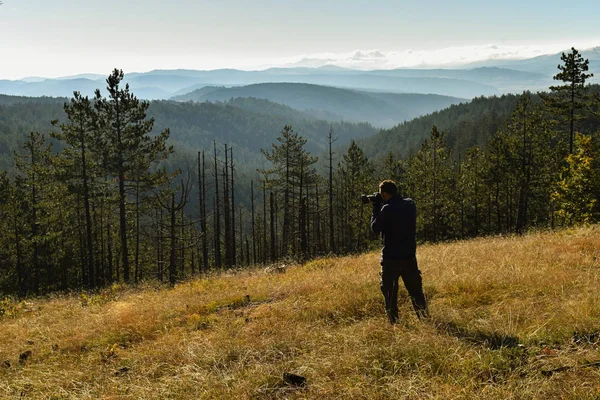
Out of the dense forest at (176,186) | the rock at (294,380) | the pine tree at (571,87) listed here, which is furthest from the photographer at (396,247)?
the pine tree at (571,87)

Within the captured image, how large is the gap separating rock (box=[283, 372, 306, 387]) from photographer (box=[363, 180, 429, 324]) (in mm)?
2033

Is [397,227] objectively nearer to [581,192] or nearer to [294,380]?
[294,380]

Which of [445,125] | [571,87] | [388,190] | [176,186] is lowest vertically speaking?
[176,186]

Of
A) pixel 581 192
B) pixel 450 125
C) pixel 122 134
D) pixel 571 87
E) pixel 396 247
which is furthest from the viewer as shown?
pixel 450 125

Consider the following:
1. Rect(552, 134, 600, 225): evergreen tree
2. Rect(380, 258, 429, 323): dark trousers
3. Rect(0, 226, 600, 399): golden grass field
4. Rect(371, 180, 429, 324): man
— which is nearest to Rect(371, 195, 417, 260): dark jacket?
Rect(371, 180, 429, 324): man

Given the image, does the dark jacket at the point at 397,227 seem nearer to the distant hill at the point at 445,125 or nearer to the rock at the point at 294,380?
the rock at the point at 294,380

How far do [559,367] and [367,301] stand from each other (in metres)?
3.40

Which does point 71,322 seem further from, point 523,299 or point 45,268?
point 45,268

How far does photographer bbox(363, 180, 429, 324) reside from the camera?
17.9 feet

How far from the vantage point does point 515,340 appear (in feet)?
14.4

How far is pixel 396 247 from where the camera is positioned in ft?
18.0

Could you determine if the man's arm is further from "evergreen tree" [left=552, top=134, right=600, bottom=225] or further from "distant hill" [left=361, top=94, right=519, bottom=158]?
"distant hill" [left=361, top=94, right=519, bottom=158]

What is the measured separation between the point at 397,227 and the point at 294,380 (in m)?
2.64

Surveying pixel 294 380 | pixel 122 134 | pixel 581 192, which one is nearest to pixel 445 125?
pixel 581 192
